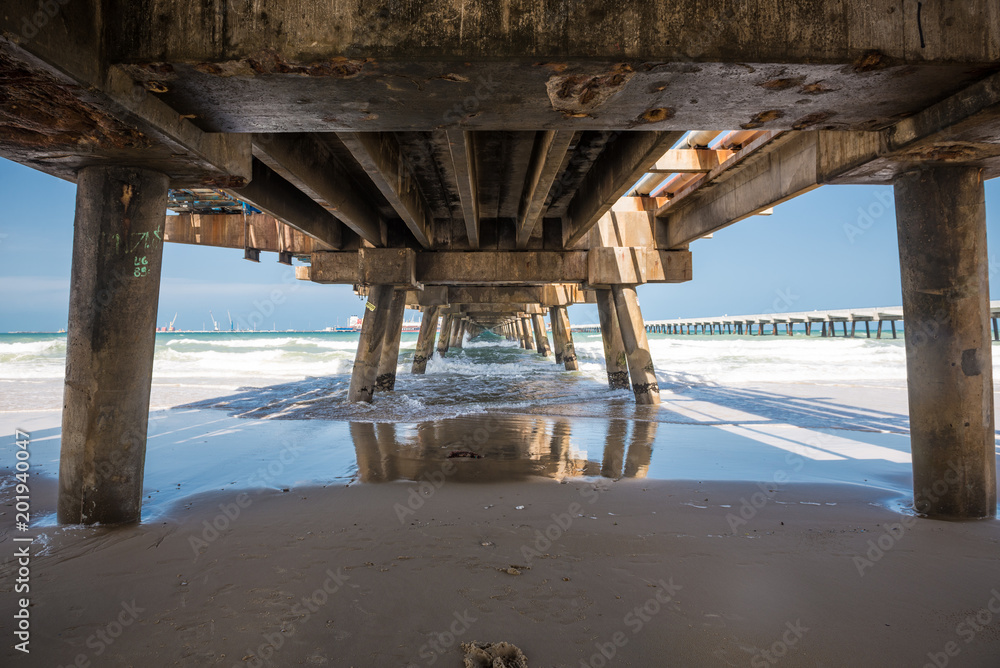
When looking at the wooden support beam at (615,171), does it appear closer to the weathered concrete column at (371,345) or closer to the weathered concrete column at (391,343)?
the weathered concrete column at (371,345)

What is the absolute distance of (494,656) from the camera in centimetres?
222

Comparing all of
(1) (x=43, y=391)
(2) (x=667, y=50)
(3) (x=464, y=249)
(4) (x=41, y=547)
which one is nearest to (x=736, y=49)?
(2) (x=667, y=50)

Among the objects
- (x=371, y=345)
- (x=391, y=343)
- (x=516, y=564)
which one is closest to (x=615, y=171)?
(x=516, y=564)

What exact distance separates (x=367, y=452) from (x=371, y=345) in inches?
212

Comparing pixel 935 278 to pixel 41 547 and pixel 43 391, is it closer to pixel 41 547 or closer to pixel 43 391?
pixel 41 547

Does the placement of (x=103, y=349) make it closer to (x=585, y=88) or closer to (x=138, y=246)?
(x=138, y=246)

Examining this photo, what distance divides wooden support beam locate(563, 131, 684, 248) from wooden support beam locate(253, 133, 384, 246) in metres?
3.85

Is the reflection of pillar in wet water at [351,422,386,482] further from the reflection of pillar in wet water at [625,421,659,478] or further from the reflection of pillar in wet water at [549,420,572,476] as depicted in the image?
the reflection of pillar in wet water at [625,421,659,478]

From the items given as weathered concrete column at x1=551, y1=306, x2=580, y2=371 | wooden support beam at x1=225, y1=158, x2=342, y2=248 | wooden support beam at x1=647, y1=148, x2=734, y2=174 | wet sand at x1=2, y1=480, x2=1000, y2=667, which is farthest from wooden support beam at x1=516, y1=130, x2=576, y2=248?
weathered concrete column at x1=551, y1=306, x2=580, y2=371

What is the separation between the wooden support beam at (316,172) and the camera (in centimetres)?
553

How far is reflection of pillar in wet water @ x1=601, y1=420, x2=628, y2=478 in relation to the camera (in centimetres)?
561

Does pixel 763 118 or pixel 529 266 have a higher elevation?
pixel 529 266

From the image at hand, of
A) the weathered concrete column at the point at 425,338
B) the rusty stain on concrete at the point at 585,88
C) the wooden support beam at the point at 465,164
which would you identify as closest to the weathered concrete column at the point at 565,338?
the weathered concrete column at the point at 425,338

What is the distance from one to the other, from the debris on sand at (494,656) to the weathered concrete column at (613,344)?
12754mm
